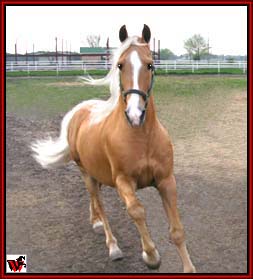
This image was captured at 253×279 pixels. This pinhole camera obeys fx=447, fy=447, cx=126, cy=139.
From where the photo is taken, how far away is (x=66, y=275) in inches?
176

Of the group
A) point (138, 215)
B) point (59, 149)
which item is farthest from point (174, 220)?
point (59, 149)

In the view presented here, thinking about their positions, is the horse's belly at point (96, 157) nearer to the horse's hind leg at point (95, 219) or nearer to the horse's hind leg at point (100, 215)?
the horse's hind leg at point (100, 215)

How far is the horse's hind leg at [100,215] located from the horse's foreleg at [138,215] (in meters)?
0.80

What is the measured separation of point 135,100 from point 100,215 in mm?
2172

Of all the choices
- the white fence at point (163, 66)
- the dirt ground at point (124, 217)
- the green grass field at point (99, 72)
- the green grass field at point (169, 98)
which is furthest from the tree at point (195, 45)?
the dirt ground at point (124, 217)

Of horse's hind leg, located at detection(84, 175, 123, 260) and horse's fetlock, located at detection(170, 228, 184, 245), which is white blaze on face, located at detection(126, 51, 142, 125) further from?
horse's hind leg, located at detection(84, 175, 123, 260)

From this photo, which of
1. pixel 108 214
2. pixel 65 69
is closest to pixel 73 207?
pixel 108 214

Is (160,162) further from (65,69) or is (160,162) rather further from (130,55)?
(65,69)

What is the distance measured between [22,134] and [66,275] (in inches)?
271

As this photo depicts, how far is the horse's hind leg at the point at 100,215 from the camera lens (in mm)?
4829

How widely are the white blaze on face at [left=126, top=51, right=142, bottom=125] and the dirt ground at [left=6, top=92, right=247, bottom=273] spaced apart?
5.85 ft

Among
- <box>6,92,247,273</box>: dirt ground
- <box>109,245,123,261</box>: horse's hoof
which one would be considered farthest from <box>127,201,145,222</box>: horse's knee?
<box>109,245,123,261</box>: horse's hoof

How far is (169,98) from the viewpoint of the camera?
54.2ft

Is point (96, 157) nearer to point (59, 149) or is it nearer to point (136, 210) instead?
point (136, 210)
